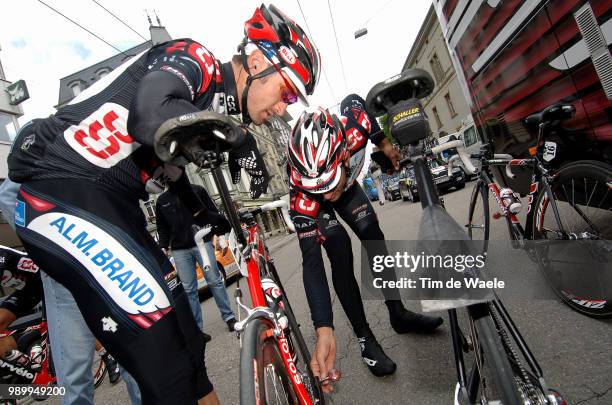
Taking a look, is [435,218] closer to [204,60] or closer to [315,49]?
[204,60]

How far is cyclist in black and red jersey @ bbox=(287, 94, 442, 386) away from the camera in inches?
80.8

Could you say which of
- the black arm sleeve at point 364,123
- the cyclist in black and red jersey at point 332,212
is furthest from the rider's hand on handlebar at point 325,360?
the black arm sleeve at point 364,123

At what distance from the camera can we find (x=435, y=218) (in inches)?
48.7

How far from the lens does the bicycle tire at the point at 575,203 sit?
6.59 feet

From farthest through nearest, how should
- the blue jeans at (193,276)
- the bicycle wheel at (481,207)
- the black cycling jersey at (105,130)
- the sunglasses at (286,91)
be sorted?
the blue jeans at (193,276) < the bicycle wheel at (481,207) < the sunglasses at (286,91) < the black cycling jersey at (105,130)

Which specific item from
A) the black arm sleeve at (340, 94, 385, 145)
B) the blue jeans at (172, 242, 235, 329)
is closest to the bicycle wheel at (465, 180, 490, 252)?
the black arm sleeve at (340, 94, 385, 145)

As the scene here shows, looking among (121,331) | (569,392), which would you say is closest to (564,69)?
(569,392)

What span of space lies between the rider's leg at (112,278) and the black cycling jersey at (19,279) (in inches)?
64.5

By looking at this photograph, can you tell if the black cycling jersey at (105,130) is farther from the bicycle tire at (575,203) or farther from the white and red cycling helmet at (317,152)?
the bicycle tire at (575,203)

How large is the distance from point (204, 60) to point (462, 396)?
166 cm

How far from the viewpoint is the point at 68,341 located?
189 centimetres

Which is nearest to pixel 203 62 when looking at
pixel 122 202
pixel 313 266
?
pixel 122 202

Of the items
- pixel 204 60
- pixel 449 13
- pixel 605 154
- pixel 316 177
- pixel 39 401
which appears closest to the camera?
pixel 204 60

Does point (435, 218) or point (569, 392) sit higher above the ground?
point (435, 218)
